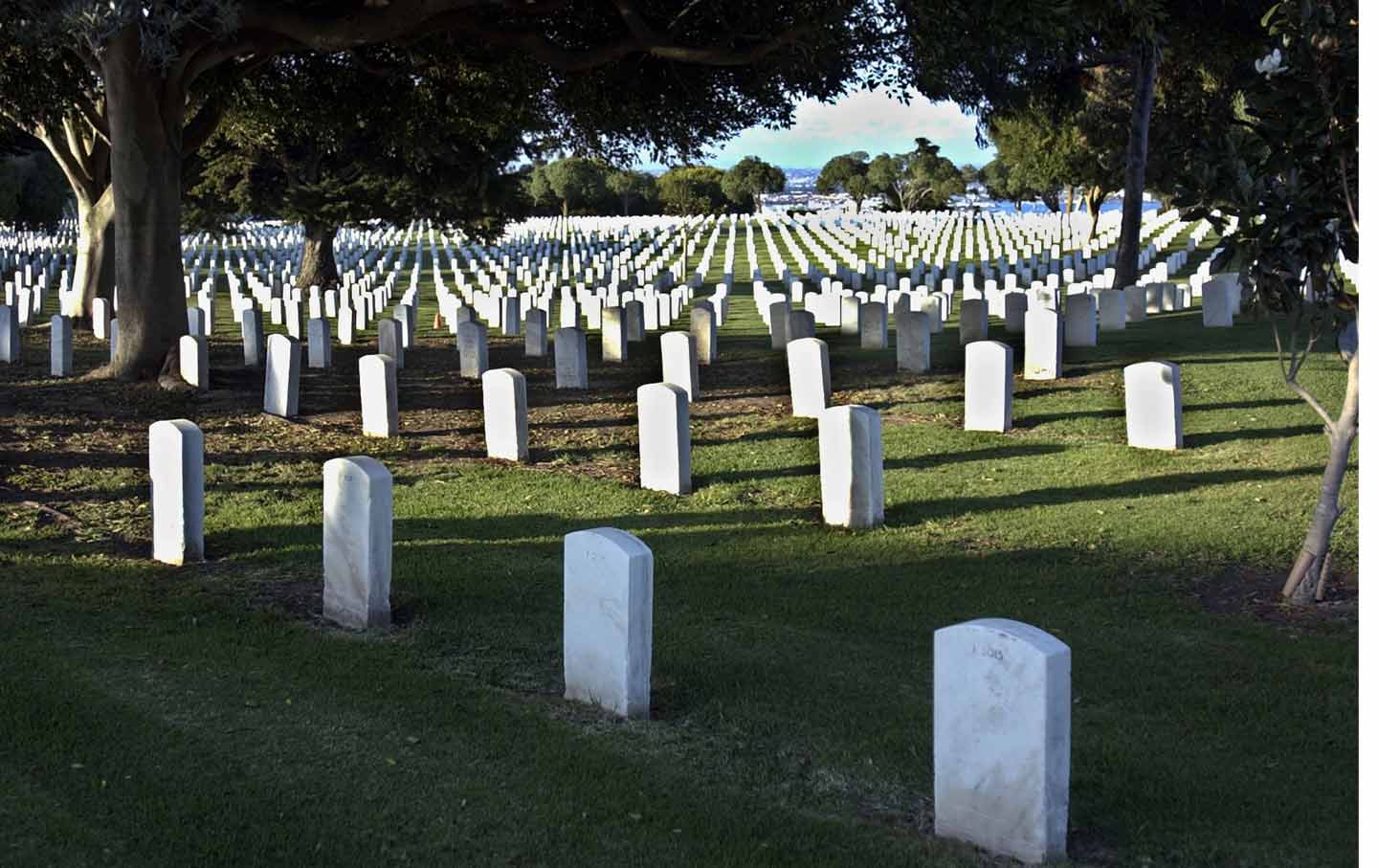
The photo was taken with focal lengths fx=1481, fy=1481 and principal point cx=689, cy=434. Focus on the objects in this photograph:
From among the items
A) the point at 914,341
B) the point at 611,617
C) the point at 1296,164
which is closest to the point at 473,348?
the point at 914,341

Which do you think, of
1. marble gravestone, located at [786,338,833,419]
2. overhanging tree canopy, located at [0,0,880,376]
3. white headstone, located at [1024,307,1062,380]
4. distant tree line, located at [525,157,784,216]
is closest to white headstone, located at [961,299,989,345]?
white headstone, located at [1024,307,1062,380]

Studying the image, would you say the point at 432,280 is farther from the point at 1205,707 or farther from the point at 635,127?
the point at 1205,707

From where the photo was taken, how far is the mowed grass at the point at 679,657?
5055mm

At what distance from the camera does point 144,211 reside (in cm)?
1623

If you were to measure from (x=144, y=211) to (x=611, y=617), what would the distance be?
11978 millimetres

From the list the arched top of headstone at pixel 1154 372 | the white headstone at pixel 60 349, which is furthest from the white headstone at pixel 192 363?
the arched top of headstone at pixel 1154 372

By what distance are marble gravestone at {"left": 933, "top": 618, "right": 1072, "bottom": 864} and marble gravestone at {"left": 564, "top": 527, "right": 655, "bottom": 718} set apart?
5.08 ft

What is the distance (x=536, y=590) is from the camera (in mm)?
8250

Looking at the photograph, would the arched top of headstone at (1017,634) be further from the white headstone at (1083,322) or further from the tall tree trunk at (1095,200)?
the tall tree trunk at (1095,200)

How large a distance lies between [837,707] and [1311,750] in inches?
72.3

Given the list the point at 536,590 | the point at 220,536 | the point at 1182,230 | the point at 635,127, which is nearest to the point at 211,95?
the point at 635,127

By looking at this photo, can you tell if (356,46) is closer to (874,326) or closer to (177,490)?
(874,326)
